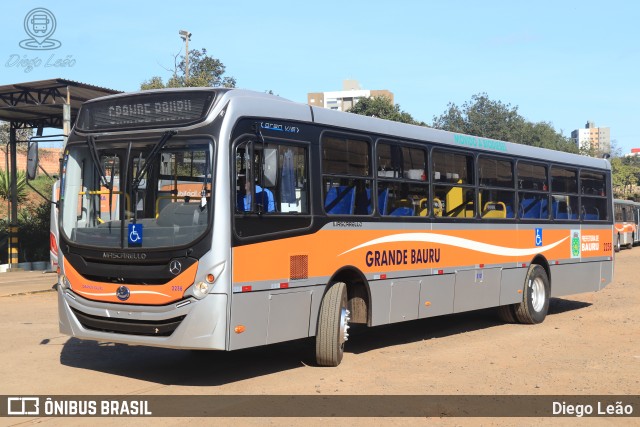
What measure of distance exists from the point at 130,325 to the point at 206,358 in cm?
224

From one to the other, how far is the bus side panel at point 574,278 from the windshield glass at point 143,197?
29.7 feet

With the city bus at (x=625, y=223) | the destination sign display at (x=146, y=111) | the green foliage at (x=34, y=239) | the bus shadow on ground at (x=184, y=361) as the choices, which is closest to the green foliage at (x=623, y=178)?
the city bus at (x=625, y=223)

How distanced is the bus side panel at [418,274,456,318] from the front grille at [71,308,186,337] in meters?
4.40

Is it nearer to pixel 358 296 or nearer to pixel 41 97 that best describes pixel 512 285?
pixel 358 296

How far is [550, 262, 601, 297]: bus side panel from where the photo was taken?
607 inches

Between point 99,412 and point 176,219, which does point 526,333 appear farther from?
point 99,412

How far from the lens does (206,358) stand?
10.3 meters

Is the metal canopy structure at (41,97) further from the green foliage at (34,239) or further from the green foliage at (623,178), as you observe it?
the green foliage at (623,178)

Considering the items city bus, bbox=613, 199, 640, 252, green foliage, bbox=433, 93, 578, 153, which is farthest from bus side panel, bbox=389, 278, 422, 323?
green foliage, bbox=433, 93, 578, 153

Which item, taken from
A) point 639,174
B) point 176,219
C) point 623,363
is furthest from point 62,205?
point 639,174

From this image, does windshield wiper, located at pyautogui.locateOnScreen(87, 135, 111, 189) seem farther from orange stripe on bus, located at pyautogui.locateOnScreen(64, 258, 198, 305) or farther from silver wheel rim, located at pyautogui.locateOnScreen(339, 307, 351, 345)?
silver wheel rim, located at pyautogui.locateOnScreen(339, 307, 351, 345)

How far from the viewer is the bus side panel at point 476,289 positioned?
40.5 feet

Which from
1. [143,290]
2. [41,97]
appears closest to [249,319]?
[143,290]
